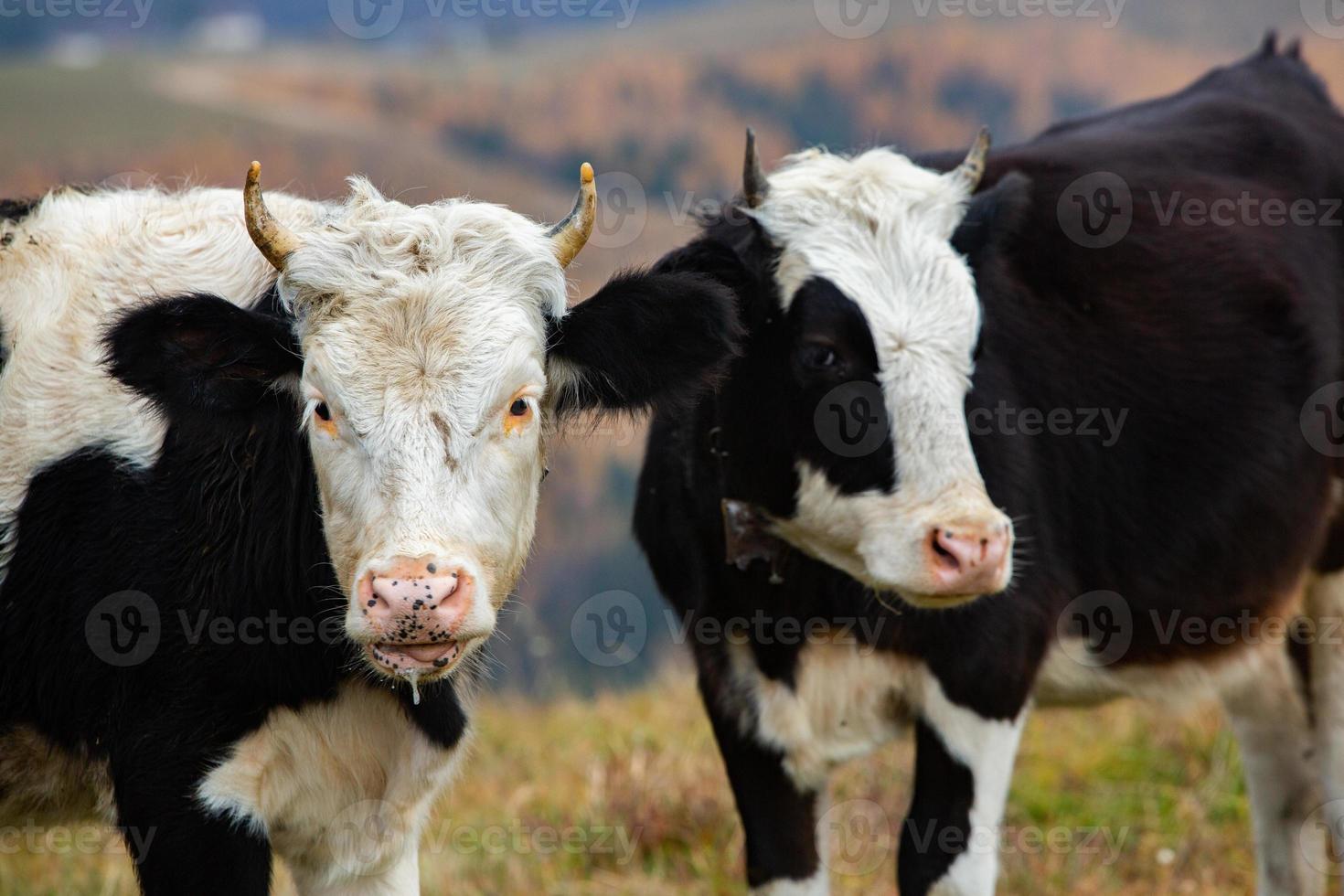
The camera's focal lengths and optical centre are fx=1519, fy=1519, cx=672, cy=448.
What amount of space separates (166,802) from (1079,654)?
307 cm

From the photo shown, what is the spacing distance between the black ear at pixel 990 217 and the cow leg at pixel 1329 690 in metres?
2.13

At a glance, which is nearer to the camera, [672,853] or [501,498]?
[501,498]

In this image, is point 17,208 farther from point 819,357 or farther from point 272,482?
point 819,357

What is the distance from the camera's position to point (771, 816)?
4836 millimetres

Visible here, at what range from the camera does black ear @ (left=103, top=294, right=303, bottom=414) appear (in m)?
3.62

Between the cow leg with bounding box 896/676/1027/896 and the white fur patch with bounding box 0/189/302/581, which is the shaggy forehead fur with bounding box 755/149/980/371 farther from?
the white fur patch with bounding box 0/189/302/581

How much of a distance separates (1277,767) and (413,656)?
161 inches

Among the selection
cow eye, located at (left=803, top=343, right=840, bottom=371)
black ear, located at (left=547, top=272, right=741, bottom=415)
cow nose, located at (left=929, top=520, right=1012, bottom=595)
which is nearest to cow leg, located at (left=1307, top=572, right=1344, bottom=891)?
cow nose, located at (left=929, top=520, right=1012, bottom=595)

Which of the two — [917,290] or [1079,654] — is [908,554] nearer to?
[917,290]

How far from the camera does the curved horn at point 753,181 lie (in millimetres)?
4527

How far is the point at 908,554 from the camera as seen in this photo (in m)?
4.10

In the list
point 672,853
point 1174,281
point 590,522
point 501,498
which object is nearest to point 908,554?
point 501,498

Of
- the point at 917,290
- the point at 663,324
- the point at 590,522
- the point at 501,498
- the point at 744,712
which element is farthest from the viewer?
the point at 590,522

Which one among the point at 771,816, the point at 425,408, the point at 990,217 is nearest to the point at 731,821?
the point at 771,816
